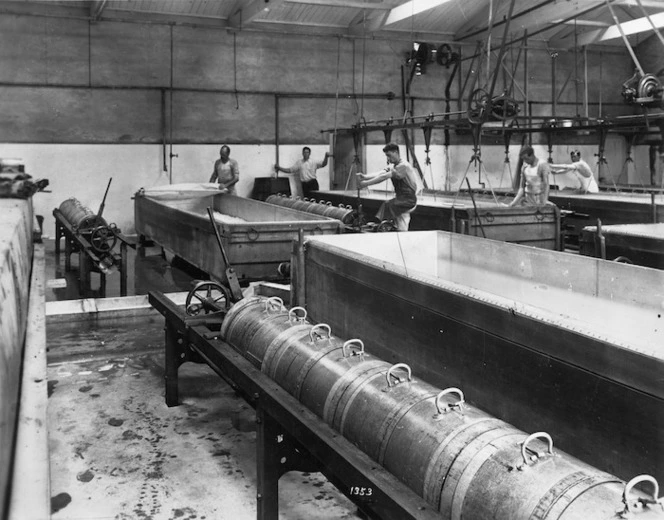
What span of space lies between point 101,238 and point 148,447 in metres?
4.39

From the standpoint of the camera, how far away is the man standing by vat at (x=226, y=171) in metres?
14.5

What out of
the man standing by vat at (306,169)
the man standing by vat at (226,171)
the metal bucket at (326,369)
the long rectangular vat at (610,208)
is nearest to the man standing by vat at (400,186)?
the long rectangular vat at (610,208)

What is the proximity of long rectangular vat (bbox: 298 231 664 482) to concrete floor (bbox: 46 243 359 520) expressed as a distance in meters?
0.92

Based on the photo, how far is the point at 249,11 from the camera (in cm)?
1465

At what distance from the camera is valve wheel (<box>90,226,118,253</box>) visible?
8180 mm

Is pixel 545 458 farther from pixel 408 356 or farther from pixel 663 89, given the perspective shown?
pixel 663 89

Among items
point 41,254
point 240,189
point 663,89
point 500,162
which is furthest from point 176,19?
point 663,89

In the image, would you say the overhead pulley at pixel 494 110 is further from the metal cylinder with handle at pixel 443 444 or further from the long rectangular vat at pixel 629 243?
the metal cylinder with handle at pixel 443 444

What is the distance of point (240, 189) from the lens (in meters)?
16.0

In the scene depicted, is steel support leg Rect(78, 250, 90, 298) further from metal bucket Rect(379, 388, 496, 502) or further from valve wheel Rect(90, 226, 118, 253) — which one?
metal bucket Rect(379, 388, 496, 502)

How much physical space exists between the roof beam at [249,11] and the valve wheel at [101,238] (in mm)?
7129

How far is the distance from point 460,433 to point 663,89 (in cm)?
515

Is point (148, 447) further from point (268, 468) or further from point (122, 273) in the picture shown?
point (122, 273)

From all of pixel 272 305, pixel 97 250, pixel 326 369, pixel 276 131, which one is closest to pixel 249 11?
pixel 276 131
